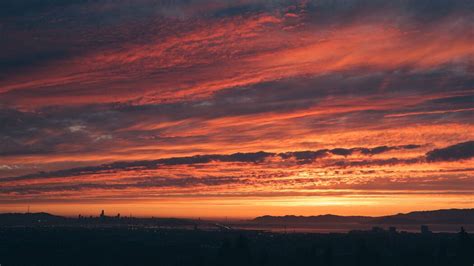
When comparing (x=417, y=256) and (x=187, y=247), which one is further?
(x=187, y=247)

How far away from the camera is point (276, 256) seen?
479 feet

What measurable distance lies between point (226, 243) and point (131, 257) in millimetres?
62995

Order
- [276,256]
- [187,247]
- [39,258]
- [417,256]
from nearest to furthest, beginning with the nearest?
1. [417,256]
2. [276,256]
3. [39,258]
4. [187,247]

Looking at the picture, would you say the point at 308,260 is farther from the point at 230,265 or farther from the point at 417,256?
the point at 417,256

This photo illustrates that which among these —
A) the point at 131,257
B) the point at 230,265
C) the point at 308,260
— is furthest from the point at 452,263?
the point at 131,257

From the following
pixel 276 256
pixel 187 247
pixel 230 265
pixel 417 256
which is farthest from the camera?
pixel 187 247

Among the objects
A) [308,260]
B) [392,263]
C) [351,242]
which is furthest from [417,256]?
[351,242]

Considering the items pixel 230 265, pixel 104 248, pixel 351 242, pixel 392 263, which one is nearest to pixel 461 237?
pixel 392 263

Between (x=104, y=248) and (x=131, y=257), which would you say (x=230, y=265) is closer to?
(x=131, y=257)

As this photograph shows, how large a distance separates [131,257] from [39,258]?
29389mm

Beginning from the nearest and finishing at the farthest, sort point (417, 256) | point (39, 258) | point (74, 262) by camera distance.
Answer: point (417, 256) → point (74, 262) → point (39, 258)

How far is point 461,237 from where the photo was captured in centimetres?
11356

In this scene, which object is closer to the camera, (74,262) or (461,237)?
(461,237)

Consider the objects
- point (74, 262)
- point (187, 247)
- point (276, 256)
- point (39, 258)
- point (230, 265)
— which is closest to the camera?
point (230, 265)
